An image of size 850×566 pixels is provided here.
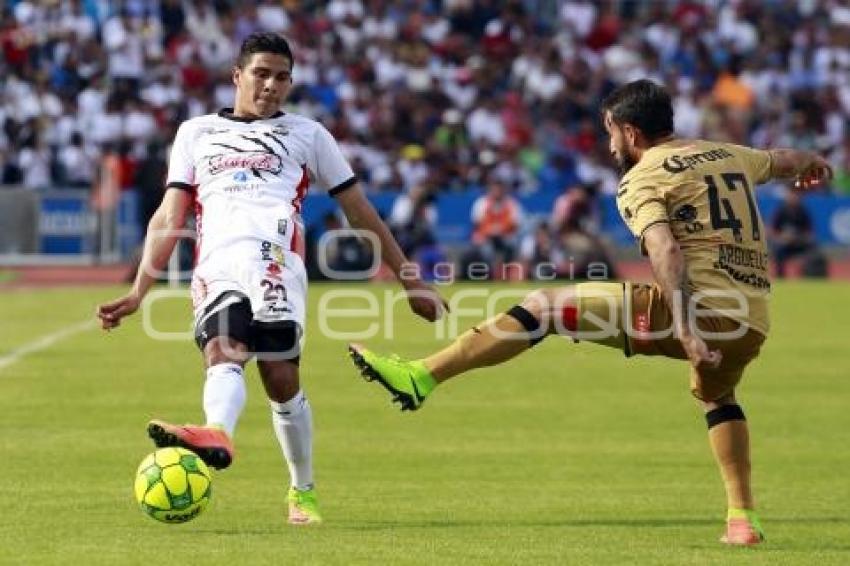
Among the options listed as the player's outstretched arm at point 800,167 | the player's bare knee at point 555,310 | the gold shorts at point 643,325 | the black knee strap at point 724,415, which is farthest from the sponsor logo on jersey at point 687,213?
the black knee strap at point 724,415

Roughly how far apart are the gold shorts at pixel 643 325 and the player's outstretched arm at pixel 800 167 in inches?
37.3

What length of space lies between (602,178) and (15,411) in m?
22.5

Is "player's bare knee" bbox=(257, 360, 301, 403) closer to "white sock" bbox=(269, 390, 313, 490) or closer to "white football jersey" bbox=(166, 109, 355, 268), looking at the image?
"white sock" bbox=(269, 390, 313, 490)

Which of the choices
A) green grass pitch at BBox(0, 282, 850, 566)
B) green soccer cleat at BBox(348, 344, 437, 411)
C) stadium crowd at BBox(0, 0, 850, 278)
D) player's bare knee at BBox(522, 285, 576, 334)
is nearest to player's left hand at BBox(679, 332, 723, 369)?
player's bare knee at BBox(522, 285, 576, 334)

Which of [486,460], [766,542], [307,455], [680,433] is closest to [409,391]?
[307,455]

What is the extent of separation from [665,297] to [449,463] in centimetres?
394

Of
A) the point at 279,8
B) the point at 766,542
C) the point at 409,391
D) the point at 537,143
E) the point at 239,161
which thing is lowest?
the point at 766,542

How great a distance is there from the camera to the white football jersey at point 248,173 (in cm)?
973

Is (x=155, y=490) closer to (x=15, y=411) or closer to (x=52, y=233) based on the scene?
(x=15, y=411)

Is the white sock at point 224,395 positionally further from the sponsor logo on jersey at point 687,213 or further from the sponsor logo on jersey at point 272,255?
the sponsor logo on jersey at point 687,213

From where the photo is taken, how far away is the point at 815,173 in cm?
1023

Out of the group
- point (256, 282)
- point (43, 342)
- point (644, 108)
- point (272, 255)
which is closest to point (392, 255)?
point (272, 255)

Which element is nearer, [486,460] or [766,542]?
[766,542]

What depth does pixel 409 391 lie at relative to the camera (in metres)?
9.53
